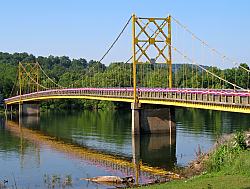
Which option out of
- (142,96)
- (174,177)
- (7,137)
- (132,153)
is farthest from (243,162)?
(7,137)

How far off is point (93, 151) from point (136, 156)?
17.5ft

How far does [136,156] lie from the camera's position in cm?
4050

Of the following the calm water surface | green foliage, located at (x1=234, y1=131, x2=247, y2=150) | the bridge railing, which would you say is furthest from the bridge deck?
green foliage, located at (x1=234, y1=131, x2=247, y2=150)

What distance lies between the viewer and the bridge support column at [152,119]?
173 ft

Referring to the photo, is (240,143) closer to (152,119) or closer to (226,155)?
(226,155)

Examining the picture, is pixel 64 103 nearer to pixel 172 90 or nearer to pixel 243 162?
pixel 172 90

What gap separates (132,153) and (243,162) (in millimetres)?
19946

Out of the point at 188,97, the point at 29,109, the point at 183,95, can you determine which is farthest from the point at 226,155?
the point at 29,109

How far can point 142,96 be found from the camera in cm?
5309

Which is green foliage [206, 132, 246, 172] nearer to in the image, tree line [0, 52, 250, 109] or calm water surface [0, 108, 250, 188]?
calm water surface [0, 108, 250, 188]

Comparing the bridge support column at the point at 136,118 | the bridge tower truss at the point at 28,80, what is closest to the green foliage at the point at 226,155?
the bridge support column at the point at 136,118

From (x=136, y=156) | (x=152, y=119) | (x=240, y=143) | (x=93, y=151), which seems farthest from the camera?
(x=152, y=119)

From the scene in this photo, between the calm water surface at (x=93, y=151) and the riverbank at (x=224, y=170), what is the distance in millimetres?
4890

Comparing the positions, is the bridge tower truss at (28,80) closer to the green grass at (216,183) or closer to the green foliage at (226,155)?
the green foliage at (226,155)
